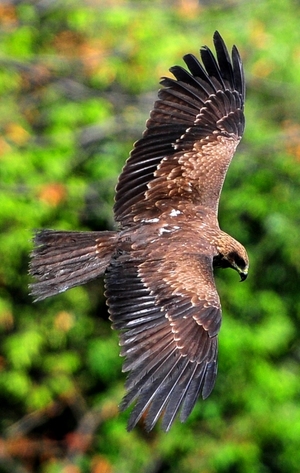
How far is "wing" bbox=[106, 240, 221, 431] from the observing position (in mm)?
4980

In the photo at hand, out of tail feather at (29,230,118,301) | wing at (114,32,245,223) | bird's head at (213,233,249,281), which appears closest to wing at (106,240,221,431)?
tail feather at (29,230,118,301)

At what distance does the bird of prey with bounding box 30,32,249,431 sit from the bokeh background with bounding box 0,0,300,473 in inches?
117

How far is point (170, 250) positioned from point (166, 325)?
479 mm

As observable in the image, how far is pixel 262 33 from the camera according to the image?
414 inches

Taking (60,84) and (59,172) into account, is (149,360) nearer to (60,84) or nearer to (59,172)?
(59,172)

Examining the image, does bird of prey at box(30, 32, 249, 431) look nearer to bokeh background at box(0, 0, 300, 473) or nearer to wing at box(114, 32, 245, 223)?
wing at box(114, 32, 245, 223)

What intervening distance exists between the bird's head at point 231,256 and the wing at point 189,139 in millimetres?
313

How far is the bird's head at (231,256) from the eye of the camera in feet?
19.2

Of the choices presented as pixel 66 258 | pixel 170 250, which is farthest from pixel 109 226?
pixel 170 250

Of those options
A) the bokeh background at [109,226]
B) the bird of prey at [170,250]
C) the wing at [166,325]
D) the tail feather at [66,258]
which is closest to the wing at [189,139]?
the bird of prey at [170,250]

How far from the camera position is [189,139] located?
6270 mm

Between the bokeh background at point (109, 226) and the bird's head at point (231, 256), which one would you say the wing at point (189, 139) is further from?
the bokeh background at point (109, 226)

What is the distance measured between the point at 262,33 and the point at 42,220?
9.94 ft

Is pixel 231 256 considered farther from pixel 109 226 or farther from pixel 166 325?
pixel 109 226
